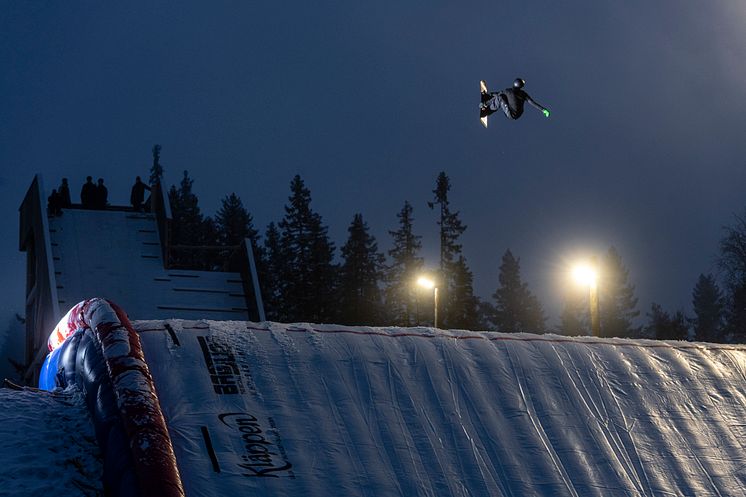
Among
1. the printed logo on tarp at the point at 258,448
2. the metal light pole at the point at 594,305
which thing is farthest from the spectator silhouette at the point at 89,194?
the printed logo on tarp at the point at 258,448

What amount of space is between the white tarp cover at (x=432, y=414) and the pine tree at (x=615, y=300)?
52.3 m

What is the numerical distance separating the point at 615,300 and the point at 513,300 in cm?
773

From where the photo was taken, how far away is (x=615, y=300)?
65.4m

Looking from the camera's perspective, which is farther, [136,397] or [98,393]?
[98,393]

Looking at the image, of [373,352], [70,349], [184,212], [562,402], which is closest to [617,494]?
[562,402]

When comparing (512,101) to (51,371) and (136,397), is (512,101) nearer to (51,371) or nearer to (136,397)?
(51,371)

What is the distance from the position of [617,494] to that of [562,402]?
1.07 meters

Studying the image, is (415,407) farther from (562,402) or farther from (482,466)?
(562,402)

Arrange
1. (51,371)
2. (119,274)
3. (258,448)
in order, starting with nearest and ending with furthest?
1. (258,448)
2. (51,371)
3. (119,274)

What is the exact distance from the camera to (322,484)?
6180 millimetres

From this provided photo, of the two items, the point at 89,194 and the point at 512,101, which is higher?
the point at 512,101

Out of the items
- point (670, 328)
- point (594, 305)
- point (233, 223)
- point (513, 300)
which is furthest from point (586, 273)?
point (513, 300)

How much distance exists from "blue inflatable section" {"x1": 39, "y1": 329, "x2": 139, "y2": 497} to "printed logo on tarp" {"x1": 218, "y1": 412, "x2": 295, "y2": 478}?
83 cm

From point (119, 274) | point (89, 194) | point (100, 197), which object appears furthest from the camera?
point (100, 197)
